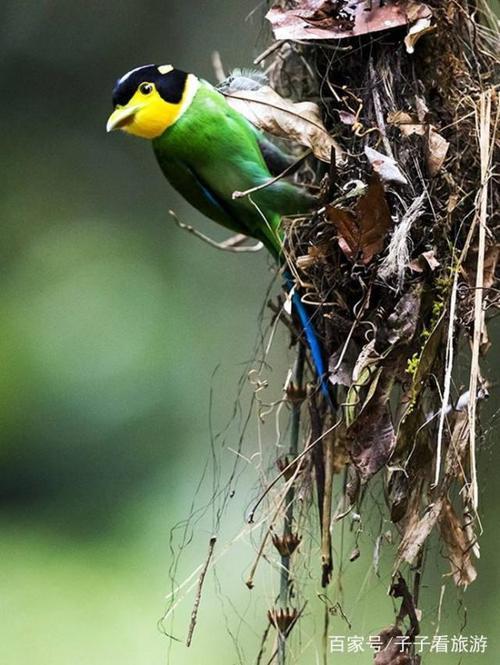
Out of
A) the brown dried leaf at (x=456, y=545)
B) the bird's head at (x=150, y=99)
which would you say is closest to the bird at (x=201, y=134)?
the bird's head at (x=150, y=99)

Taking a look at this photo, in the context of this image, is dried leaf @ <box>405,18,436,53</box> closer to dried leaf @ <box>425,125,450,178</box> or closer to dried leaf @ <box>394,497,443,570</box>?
dried leaf @ <box>425,125,450,178</box>

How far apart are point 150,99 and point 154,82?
0.11ft

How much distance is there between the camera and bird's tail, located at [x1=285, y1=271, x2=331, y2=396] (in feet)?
4.46

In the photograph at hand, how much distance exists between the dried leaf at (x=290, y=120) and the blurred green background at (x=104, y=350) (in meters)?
0.81

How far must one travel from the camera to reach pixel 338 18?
141cm

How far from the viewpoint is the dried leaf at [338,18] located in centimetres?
138

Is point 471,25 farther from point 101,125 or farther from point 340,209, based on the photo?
point 101,125

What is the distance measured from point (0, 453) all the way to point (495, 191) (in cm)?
199

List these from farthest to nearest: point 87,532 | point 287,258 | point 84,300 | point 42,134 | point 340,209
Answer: point 42,134 → point 84,300 → point 87,532 → point 287,258 → point 340,209

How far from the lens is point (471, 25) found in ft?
4.77

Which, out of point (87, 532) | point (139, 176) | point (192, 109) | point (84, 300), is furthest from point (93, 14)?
point (192, 109)

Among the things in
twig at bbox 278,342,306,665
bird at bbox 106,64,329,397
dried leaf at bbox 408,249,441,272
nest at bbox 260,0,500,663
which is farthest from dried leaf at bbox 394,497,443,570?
bird at bbox 106,64,329,397

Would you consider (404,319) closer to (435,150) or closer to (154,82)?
(435,150)

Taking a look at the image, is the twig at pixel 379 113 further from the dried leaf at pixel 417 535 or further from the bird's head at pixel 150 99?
the dried leaf at pixel 417 535
